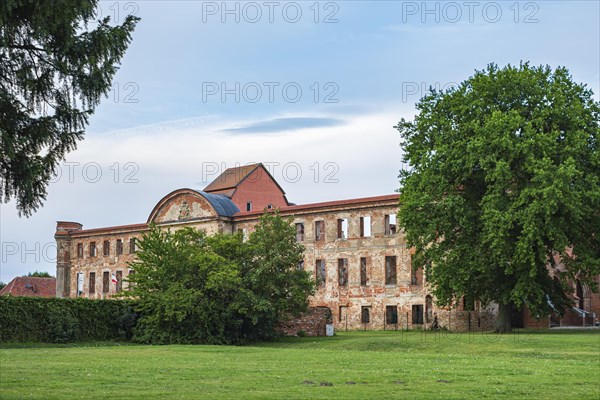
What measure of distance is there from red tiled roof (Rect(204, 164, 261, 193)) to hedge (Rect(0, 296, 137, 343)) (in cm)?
2951

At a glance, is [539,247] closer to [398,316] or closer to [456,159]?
[456,159]

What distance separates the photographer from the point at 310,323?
148ft

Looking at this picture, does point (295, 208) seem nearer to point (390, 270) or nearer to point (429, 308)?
point (390, 270)

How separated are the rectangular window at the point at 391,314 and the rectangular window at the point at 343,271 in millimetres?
3735

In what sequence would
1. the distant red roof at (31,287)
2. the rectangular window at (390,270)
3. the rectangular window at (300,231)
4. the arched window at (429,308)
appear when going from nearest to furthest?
1. the arched window at (429,308)
2. the rectangular window at (390,270)
3. the rectangular window at (300,231)
4. the distant red roof at (31,287)

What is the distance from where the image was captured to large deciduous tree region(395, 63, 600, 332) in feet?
123

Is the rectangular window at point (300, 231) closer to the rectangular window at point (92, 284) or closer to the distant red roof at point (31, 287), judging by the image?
the rectangular window at point (92, 284)

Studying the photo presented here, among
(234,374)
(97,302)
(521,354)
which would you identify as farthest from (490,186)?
(234,374)

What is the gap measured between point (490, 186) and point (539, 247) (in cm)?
361

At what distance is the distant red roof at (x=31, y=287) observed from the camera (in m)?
88.5

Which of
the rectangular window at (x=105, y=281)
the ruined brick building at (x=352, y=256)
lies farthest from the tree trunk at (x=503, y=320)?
the rectangular window at (x=105, y=281)

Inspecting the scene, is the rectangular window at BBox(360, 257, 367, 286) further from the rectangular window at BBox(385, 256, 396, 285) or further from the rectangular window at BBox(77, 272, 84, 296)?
the rectangular window at BBox(77, 272, 84, 296)

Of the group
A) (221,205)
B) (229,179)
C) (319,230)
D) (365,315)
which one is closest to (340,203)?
(319,230)

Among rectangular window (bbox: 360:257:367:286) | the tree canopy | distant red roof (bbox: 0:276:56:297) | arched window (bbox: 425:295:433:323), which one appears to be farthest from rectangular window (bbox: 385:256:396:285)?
distant red roof (bbox: 0:276:56:297)
